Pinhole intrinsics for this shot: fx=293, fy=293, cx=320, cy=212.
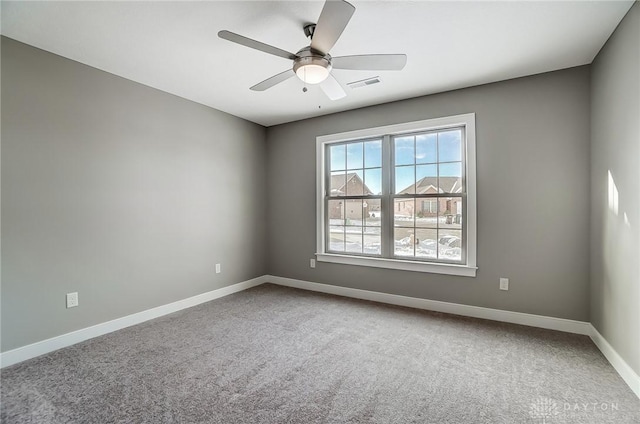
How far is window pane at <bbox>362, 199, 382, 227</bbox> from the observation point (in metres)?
3.92

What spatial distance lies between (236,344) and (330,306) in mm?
1321

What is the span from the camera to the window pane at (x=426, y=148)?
11.6 ft

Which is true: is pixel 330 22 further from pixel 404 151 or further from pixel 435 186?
pixel 435 186

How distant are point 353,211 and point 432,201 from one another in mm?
1071

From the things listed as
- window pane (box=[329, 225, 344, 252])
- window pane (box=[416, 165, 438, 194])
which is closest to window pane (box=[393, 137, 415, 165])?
window pane (box=[416, 165, 438, 194])

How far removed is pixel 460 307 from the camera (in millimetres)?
3291

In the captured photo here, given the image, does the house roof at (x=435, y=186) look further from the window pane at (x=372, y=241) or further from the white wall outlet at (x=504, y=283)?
the white wall outlet at (x=504, y=283)

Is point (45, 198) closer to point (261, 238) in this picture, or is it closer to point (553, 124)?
point (261, 238)

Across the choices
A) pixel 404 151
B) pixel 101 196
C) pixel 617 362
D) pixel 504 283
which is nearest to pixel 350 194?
pixel 404 151

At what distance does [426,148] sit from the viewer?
11.8 feet

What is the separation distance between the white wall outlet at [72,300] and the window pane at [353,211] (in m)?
3.09

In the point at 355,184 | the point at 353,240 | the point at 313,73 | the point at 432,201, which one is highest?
the point at 313,73

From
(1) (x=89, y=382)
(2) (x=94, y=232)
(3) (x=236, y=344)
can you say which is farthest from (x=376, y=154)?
(1) (x=89, y=382)

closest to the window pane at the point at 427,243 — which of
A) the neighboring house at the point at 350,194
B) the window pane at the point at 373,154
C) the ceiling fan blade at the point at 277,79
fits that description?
the neighboring house at the point at 350,194
